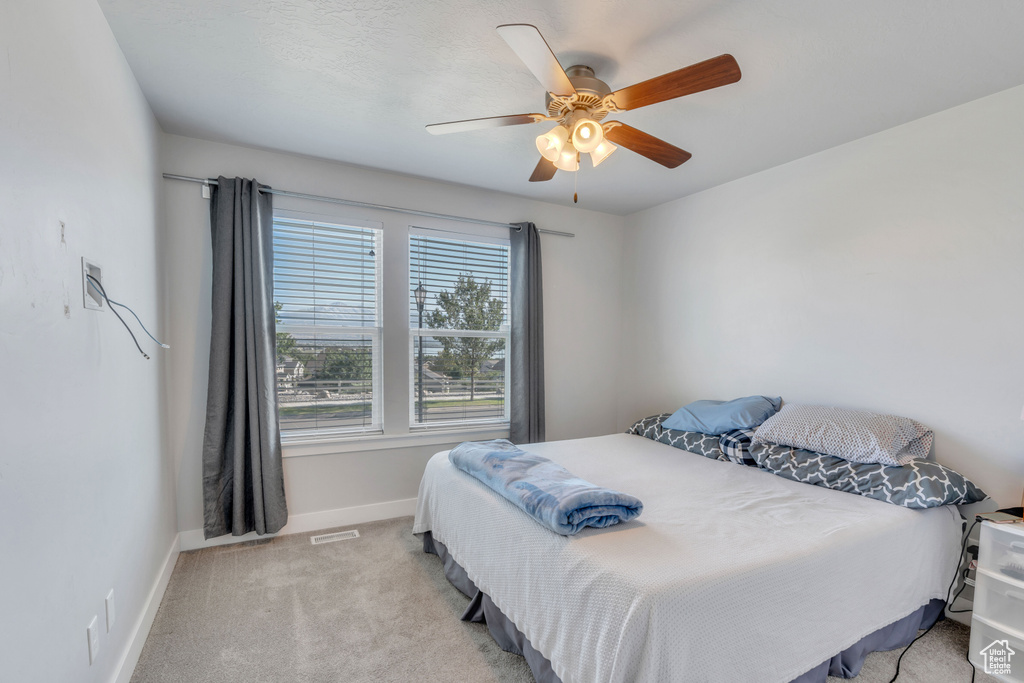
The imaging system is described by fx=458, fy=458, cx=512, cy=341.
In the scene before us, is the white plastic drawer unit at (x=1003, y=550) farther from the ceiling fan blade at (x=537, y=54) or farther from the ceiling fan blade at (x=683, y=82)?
the ceiling fan blade at (x=537, y=54)

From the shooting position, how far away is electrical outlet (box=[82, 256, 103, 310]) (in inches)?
57.3

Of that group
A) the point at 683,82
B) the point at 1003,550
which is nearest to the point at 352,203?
the point at 683,82

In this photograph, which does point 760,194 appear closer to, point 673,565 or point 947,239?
point 947,239

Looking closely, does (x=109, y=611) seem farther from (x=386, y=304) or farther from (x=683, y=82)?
(x=683, y=82)

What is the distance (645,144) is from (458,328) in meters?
2.06

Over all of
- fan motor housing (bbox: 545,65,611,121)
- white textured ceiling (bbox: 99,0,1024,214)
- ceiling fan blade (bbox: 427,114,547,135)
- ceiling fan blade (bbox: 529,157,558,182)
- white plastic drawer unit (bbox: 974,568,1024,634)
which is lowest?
white plastic drawer unit (bbox: 974,568,1024,634)

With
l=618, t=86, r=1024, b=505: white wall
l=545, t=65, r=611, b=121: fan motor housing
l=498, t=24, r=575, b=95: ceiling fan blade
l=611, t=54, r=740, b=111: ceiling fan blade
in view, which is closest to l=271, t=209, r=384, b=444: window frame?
l=545, t=65, r=611, b=121: fan motor housing

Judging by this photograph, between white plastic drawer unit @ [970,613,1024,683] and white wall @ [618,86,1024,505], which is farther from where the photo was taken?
white wall @ [618,86,1024,505]

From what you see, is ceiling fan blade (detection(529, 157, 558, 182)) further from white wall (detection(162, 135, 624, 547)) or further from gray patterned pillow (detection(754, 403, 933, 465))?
gray patterned pillow (detection(754, 403, 933, 465))

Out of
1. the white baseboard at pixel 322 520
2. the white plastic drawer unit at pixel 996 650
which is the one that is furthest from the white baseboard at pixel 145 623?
the white plastic drawer unit at pixel 996 650

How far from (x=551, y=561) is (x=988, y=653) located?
1896 mm

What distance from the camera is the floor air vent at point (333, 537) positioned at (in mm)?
2941

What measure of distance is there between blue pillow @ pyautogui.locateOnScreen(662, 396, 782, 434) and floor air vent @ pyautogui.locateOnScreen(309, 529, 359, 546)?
2.30 meters

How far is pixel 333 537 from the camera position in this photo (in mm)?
3002
